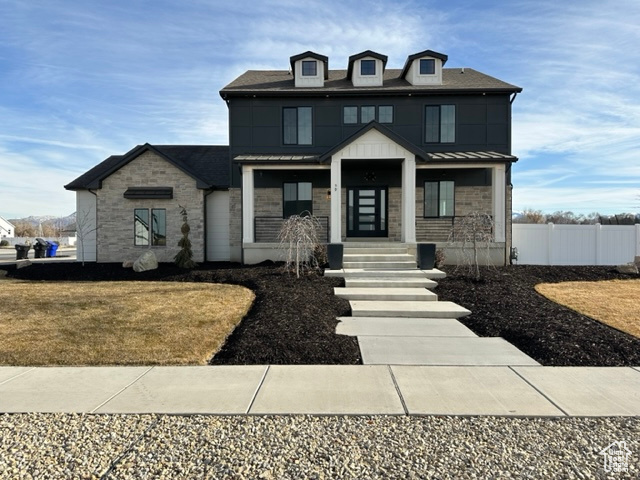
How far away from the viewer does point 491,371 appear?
4820 millimetres

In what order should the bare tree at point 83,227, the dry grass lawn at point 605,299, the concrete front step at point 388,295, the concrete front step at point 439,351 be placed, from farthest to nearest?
1. the bare tree at point 83,227
2. the concrete front step at point 388,295
3. the dry grass lawn at point 605,299
4. the concrete front step at point 439,351

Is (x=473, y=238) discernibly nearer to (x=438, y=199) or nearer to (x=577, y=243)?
(x=438, y=199)

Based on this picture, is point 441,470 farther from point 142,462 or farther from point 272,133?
point 272,133

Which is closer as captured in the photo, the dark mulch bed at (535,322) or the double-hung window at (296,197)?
the dark mulch bed at (535,322)

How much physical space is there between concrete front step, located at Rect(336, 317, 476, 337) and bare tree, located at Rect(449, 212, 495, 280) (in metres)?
3.91

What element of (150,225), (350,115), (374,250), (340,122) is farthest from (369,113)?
(150,225)

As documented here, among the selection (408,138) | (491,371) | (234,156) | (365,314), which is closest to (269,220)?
(234,156)

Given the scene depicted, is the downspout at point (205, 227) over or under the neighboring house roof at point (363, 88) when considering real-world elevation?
under

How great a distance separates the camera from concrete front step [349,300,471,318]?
303 inches

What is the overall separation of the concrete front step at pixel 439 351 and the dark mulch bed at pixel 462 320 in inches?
8.0

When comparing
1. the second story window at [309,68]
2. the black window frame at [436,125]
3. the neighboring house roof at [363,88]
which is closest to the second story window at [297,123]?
the neighboring house roof at [363,88]

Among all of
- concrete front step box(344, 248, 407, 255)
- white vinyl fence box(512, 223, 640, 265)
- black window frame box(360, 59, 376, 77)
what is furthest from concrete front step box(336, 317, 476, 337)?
black window frame box(360, 59, 376, 77)

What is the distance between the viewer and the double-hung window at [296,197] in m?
16.0

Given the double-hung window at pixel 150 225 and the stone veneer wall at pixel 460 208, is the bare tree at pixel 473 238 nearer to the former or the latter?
the stone veneer wall at pixel 460 208
